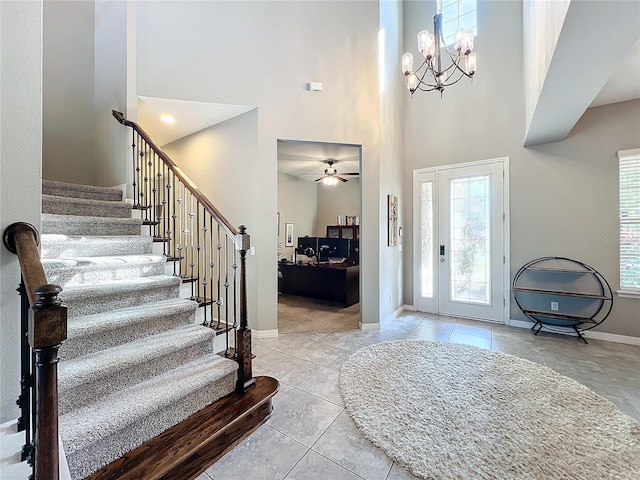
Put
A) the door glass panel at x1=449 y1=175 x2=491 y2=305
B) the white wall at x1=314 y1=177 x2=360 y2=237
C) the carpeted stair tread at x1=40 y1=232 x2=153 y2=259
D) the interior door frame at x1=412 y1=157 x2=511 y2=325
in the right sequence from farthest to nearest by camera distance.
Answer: the white wall at x1=314 y1=177 x2=360 y2=237 < the door glass panel at x1=449 y1=175 x2=491 y2=305 < the interior door frame at x1=412 y1=157 x2=511 y2=325 < the carpeted stair tread at x1=40 y1=232 x2=153 y2=259

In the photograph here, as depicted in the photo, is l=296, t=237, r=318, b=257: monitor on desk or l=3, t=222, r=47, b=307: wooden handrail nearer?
l=3, t=222, r=47, b=307: wooden handrail

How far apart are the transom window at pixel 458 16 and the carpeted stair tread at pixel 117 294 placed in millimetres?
5628

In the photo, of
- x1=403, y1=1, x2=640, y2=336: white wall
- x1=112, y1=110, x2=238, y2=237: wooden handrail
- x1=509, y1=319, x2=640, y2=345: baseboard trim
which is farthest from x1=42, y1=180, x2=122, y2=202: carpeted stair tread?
x1=509, y1=319, x2=640, y2=345: baseboard trim

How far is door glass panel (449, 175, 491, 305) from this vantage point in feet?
14.2

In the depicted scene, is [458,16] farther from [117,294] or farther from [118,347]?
[118,347]

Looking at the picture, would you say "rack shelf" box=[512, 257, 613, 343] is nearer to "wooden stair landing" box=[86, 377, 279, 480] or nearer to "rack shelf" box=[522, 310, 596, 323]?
"rack shelf" box=[522, 310, 596, 323]

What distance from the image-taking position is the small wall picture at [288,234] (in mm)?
7306

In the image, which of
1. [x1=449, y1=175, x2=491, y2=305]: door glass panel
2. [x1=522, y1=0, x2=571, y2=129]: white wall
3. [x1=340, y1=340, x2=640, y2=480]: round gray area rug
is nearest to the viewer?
[x1=340, y1=340, x2=640, y2=480]: round gray area rug

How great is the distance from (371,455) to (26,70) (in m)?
2.70

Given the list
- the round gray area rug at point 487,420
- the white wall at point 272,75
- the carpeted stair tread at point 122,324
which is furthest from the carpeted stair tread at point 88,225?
the round gray area rug at point 487,420

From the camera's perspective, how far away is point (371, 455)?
1734mm

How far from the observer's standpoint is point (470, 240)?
4445 millimetres

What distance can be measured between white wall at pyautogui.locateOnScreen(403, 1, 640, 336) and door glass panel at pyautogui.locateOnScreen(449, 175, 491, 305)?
337 mm

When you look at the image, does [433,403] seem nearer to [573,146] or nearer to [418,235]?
[418,235]
